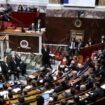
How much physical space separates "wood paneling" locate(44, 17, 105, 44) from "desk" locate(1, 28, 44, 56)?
2.50 metres

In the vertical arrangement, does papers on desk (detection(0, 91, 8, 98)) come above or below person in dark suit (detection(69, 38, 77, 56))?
below

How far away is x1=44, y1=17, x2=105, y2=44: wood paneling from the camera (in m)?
22.5

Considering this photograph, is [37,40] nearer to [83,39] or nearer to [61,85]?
[83,39]

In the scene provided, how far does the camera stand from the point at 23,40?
69.1 ft

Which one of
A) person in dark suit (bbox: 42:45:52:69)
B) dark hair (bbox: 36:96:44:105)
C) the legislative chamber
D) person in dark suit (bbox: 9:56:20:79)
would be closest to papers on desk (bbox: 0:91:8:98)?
the legislative chamber

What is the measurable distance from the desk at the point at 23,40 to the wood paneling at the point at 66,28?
8.20 feet

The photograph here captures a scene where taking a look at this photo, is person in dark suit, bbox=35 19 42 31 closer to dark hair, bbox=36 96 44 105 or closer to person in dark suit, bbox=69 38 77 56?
person in dark suit, bbox=69 38 77 56

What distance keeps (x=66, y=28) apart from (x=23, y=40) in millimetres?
3328

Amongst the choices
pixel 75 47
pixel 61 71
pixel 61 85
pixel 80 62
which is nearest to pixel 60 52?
pixel 75 47

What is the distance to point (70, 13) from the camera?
22719 millimetres

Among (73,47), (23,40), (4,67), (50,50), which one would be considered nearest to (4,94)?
(4,67)

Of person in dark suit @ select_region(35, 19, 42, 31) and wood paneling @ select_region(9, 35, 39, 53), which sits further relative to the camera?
person in dark suit @ select_region(35, 19, 42, 31)

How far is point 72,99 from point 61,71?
4.62 metres

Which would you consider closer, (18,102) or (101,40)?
(18,102)
